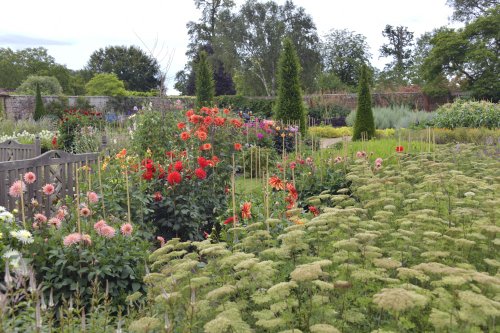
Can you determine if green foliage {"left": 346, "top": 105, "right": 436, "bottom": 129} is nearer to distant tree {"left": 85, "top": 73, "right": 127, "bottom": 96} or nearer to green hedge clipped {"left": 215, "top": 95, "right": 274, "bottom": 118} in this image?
green hedge clipped {"left": 215, "top": 95, "right": 274, "bottom": 118}

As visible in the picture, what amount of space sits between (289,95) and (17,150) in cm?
696

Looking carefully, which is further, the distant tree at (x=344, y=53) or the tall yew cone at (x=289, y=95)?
the distant tree at (x=344, y=53)

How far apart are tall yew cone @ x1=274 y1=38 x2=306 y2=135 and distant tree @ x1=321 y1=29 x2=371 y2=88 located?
2271cm

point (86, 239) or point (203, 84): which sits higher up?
point (203, 84)

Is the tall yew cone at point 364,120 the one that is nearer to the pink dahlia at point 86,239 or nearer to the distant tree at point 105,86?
the pink dahlia at point 86,239

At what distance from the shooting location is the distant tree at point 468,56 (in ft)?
73.4

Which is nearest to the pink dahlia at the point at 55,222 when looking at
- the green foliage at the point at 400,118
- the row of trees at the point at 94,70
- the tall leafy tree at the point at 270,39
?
the green foliage at the point at 400,118

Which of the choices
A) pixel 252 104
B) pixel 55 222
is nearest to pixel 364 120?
pixel 55 222

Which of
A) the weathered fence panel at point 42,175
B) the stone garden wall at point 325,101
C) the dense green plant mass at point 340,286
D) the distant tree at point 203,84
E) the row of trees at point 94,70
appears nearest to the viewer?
the dense green plant mass at point 340,286

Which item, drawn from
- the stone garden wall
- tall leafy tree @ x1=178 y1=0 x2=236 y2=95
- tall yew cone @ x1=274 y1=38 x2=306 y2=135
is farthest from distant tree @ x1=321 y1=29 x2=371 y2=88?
tall yew cone @ x1=274 y1=38 x2=306 y2=135

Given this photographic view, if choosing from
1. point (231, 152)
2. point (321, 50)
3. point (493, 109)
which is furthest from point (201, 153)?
point (321, 50)

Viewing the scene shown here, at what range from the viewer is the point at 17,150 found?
21.2 ft

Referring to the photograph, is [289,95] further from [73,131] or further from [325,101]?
[325,101]

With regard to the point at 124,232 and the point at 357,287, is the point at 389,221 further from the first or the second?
the point at 124,232
